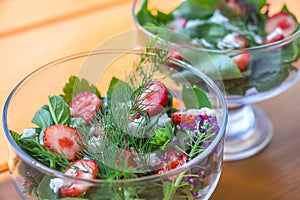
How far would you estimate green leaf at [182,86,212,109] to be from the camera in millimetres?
751

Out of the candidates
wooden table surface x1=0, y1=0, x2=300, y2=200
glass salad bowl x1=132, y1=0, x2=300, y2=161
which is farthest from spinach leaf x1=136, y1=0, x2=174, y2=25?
wooden table surface x1=0, y1=0, x2=300, y2=200

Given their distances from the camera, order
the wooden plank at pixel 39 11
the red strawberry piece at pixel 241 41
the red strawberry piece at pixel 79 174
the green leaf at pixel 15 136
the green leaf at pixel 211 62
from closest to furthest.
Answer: the red strawberry piece at pixel 79 174 < the green leaf at pixel 15 136 < the green leaf at pixel 211 62 < the red strawberry piece at pixel 241 41 < the wooden plank at pixel 39 11

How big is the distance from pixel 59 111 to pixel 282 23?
45cm

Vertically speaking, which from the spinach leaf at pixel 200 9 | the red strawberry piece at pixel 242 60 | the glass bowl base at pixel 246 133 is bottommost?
the glass bowl base at pixel 246 133

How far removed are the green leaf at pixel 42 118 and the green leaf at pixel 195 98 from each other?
19cm

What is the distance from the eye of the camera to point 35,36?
Result: 1.17m

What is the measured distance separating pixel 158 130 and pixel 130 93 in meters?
0.08

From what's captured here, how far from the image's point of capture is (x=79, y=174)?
0.62 meters

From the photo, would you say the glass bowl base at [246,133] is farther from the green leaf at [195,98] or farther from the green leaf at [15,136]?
the green leaf at [15,136]

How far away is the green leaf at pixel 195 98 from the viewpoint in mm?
751

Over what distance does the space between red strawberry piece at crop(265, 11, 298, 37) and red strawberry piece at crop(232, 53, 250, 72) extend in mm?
153

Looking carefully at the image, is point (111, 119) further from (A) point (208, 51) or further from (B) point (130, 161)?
(A) point (208, 51)

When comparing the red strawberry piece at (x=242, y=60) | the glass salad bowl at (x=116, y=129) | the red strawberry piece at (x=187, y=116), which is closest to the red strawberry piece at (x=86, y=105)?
the glass salad bowl at (x=116, y=129)

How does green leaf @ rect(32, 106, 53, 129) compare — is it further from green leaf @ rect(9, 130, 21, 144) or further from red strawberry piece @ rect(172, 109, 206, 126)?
red strawberry piece @ rect(172, 109, 206, 126)
